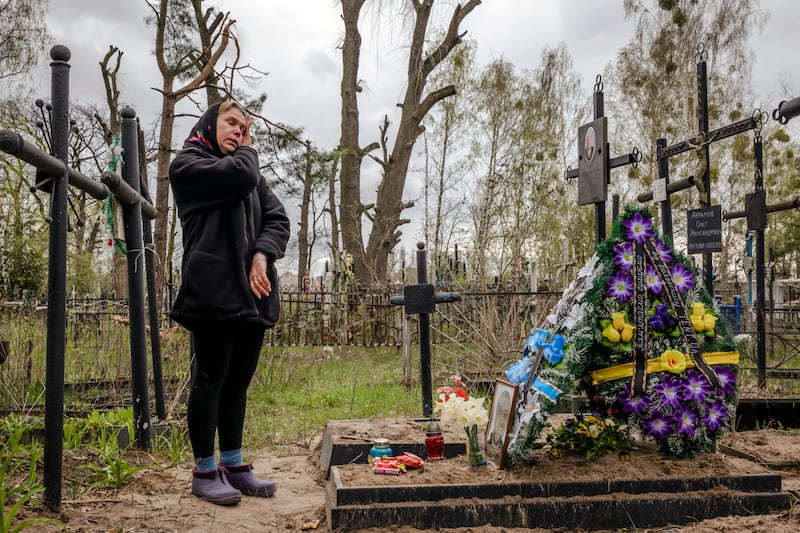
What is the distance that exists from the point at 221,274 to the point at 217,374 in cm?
52

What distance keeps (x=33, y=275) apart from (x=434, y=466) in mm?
13612

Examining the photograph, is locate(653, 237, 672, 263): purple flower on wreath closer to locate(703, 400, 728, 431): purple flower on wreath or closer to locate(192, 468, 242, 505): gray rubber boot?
locate(703, 400, 728, 431): purple flower on wreath

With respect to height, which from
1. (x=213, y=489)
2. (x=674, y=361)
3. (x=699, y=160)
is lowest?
(x=213, y=489)

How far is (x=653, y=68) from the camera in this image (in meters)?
25.5

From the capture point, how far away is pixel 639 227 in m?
3.76

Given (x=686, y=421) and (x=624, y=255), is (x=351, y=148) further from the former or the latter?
(x=686, y=421)

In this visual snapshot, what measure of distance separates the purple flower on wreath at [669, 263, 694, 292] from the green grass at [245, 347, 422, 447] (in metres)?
3.12

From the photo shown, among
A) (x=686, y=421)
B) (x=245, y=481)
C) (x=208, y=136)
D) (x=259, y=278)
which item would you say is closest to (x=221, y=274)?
(x=259, y=278)

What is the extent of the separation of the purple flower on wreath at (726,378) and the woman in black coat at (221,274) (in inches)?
97.1

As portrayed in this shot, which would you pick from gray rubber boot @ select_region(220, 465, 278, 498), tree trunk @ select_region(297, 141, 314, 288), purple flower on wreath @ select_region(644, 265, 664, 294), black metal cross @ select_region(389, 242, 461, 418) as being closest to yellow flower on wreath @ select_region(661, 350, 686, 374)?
purple flower on wreath @ select_region(644, 265, 664, 294)

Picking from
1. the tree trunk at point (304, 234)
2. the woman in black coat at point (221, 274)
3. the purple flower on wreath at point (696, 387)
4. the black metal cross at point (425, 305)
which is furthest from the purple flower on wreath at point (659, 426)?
the tree trunk at point (304, 234)

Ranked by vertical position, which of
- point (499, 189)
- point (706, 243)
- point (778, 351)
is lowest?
point (778, 351)

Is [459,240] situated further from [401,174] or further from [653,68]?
[653,68]

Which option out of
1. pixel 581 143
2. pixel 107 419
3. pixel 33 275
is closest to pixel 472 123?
pixel 33 275
